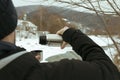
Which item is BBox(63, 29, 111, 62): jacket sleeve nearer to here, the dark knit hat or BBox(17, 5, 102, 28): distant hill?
the dark knit hat

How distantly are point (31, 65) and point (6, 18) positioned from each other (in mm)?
168

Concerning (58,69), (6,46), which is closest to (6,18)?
(6,46)

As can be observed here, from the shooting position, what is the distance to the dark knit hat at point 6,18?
99 cm

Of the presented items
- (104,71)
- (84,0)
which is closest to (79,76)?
(104,71)

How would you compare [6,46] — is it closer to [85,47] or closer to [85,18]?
[85,47]

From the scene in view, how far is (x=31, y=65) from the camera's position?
3.17 feet

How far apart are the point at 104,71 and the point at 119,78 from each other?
0.22 ft

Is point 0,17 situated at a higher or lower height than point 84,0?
higher

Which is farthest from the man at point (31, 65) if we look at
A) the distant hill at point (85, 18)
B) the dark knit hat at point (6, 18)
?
the distant hill at point (85, 18)

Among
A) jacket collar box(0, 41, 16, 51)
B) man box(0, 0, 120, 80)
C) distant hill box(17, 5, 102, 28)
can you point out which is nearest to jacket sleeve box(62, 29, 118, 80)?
man box(0, 0, 120, 80)

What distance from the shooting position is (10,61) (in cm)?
94

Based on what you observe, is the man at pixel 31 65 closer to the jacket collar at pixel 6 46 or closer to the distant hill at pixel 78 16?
the jacket collar at pixel 6 46

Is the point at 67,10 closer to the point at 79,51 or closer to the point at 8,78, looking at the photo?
the point at 79,51

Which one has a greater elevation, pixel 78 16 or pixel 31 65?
pixel 31 65
